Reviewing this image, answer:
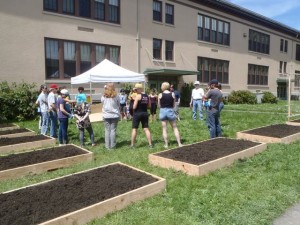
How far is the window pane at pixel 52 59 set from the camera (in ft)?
59.6

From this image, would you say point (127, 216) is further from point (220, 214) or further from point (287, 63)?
point (287, 63)

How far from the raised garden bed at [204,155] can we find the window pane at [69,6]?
564 inches

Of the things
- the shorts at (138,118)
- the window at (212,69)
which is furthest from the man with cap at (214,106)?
the window at (212,69)

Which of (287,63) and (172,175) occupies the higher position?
(287,63)

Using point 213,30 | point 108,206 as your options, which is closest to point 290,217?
point 108,206

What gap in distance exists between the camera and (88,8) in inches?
786

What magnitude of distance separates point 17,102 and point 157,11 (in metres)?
13.4

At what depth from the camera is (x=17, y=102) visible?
1550 cm

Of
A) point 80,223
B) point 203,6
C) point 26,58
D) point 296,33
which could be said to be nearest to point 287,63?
point 296,33

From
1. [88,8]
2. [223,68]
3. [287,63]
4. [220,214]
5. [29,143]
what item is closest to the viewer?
[220,214]

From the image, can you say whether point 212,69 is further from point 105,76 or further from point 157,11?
point 105,76

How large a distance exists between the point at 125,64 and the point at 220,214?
18.3 m

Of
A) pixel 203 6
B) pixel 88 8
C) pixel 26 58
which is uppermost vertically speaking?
pixel 203 6

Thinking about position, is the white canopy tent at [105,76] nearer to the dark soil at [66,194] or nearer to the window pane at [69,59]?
the window pane at [69,59]
